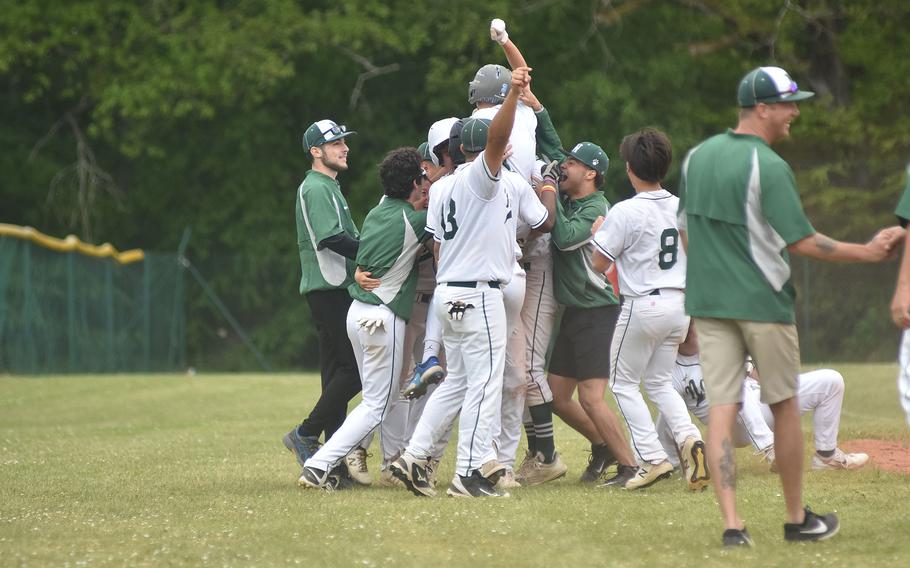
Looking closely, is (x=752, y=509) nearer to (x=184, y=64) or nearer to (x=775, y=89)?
(x=775, y=89)

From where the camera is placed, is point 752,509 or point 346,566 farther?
point 752,509

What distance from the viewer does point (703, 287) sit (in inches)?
243

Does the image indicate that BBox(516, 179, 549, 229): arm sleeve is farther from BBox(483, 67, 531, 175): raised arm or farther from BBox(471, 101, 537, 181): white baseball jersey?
BBox(483, 67, 531, 175): raised arm

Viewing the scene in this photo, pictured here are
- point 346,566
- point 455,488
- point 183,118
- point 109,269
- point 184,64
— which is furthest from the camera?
point 183,118

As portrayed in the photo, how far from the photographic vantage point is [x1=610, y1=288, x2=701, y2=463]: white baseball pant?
318 inches

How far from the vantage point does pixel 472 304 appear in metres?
7.65

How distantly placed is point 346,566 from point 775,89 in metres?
Answer: 2.94

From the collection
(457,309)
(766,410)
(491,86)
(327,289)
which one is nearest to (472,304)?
(457,309)

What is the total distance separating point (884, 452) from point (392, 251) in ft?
13.2

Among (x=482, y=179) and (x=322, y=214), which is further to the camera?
(x=322, y=214)

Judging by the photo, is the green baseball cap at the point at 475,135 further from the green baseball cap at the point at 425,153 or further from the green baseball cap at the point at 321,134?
the green baseball cap at the point at 321,134

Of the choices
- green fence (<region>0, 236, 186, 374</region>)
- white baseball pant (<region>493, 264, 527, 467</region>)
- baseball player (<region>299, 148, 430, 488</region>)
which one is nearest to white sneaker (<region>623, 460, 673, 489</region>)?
white baseball pant (<region>493, 264, 527, 467</region>)

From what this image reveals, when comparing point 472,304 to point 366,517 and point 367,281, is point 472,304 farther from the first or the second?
point 366,517

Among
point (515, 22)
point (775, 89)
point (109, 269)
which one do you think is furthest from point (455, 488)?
point (515, 22)
